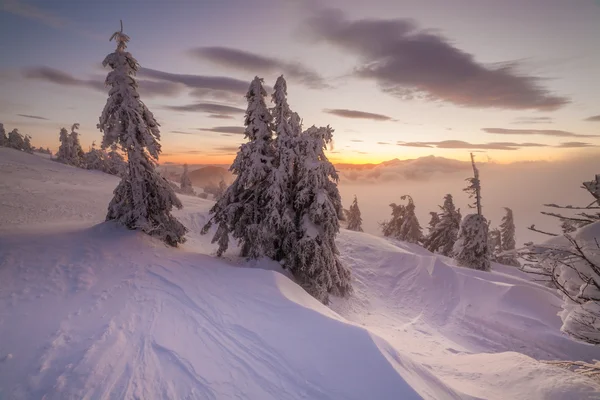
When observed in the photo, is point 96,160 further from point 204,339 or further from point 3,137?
point 204,339

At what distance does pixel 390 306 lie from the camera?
1680cm

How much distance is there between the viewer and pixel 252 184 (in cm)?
1373

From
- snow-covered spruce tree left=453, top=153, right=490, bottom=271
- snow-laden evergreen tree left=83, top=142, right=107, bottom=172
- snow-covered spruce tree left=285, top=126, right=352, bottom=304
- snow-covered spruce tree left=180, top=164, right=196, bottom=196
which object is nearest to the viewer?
snow-covered spruce tree left=285, top=126, right=352, bottom=304

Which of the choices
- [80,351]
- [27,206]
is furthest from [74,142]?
[80,351]

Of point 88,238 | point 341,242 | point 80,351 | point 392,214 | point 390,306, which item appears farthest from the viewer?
point 392,214

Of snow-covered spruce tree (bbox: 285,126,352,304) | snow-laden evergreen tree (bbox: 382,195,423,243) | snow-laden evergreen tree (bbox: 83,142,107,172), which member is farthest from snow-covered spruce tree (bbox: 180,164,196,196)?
snow-covered spruce tree (bbox: 285,126,352,304)

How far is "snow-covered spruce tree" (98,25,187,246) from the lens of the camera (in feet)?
39.3

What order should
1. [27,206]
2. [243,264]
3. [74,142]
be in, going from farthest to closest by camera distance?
1. [74,142]
2. [27,206]
3. [243,264]

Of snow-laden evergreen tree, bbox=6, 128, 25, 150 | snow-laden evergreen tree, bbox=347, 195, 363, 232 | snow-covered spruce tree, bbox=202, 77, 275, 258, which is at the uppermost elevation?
snow-laden evergreen tree, bbox=6, 128, 25, 150

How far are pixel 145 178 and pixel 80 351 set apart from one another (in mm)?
9047

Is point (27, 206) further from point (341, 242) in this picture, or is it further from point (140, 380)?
point (341, 242)

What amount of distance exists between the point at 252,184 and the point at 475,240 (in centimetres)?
2120

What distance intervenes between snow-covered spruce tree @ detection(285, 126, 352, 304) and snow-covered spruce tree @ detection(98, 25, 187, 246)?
6.31 meters

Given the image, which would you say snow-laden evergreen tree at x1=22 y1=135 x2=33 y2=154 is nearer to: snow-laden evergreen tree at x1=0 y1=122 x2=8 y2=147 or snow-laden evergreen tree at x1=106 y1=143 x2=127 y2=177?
snow-laden evergreen tree at x1=0 y1=122 x2=8 y2=147
